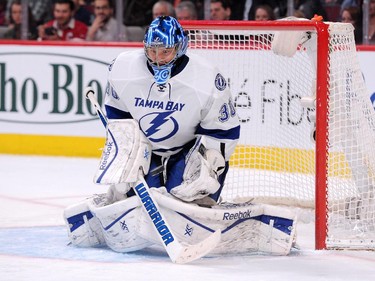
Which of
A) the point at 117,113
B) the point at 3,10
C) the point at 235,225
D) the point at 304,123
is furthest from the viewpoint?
the point at 3,10

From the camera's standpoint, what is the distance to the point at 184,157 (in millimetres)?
4355

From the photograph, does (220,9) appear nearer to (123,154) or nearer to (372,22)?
(372,22)

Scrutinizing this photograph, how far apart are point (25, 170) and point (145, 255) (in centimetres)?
263

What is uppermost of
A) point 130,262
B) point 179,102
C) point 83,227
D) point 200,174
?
point 179,102

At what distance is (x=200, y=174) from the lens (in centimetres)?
413

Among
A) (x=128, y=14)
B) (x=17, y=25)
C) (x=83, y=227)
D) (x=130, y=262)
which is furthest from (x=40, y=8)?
(x=130, y=262)

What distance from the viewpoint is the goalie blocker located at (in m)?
4.10

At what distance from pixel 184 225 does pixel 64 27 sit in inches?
152

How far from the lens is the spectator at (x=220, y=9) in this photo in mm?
7234

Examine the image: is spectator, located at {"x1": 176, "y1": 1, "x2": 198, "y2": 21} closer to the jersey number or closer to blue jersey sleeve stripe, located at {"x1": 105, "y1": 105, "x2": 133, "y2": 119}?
blue jersey sleeve stripe, located at {"x1": 105, "y1": 105, "x2": 133, "y2": 119}

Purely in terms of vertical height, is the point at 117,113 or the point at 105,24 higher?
the point at 105,24

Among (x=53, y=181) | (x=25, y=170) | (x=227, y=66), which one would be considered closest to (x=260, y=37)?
(x=227, y=66)

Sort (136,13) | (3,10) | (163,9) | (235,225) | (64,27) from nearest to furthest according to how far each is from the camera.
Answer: (235,225) < (163,9) < (136,13) < (64,27) < (3,10)

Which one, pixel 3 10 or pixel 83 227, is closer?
pixel 83 227
